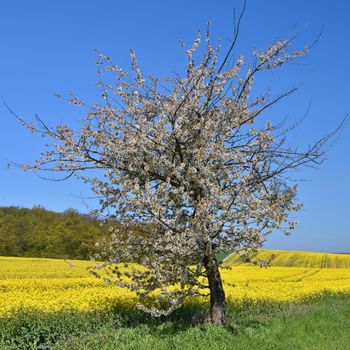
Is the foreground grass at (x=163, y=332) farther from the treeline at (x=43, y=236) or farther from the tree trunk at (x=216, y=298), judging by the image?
the treeline at (x=43, y=236)

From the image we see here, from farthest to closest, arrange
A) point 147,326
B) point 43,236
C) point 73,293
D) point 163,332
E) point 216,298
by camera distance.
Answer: point 43,236 < point 73,293 < point 216,298 < point 147,326 < point 163,332

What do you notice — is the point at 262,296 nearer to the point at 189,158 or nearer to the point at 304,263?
the point at 189,158

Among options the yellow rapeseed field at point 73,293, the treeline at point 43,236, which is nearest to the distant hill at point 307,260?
the treeline at point 43,236

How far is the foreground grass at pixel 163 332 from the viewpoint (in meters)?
11.2

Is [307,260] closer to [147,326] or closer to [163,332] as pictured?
[147,326]

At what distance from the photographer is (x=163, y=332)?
1262cm

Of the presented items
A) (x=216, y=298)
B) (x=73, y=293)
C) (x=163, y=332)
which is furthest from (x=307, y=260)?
(x=163, y=332)

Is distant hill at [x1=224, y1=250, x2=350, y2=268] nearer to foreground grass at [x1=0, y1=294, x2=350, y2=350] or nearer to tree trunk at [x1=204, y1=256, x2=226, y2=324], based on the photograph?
foreground grass at [x1=0, y1=294, x2=350, y2=350]

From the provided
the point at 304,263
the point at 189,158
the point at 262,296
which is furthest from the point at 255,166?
the point at 304,263

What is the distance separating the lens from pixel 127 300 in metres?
16.9

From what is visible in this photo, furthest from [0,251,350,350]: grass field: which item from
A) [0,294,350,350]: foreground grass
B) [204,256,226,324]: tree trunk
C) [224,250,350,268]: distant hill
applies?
[224,250,350,268]: distant hill

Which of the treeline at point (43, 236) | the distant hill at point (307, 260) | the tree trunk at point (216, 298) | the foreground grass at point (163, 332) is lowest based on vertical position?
the foreground grass at point (163, 332)

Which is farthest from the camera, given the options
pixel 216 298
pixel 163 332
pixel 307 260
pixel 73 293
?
pixel 307 260

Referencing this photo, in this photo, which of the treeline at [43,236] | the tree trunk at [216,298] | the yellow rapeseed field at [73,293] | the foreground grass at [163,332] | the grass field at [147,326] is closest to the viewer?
the foreground grass at [163,332]
